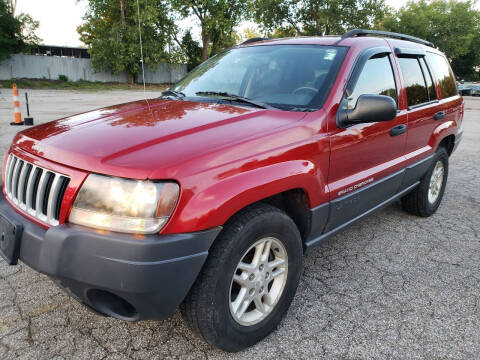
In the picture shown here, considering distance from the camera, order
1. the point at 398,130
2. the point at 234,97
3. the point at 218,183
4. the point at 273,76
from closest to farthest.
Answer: the point at 218,183 → the point at 234,97 → the point at 273,76 → the point at 398,130

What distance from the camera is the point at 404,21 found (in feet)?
140

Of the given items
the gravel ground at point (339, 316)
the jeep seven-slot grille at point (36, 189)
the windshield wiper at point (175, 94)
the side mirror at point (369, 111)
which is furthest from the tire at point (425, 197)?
the jeep seven-slot grille at point (36, 189)

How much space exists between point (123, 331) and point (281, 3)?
1667 inches

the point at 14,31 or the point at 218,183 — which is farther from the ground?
the point at 14,31

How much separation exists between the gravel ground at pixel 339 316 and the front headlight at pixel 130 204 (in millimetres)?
839

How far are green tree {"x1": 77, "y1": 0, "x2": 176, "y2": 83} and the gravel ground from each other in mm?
31841

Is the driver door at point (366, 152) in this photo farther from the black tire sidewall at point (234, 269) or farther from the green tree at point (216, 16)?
the green tree at point (216, 16)

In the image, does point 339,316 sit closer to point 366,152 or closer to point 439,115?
point 366,152

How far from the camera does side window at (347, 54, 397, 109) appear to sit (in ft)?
8.86

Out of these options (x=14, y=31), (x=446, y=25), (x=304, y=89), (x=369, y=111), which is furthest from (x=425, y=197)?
(x=446, y=25)

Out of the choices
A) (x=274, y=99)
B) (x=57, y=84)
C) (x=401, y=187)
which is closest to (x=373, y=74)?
(x=274, y=99)

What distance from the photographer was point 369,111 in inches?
94.3

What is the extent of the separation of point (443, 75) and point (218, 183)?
3493 mm

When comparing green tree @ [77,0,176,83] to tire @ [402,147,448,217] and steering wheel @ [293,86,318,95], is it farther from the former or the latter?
steering wheel @ [293,86,318,95]
